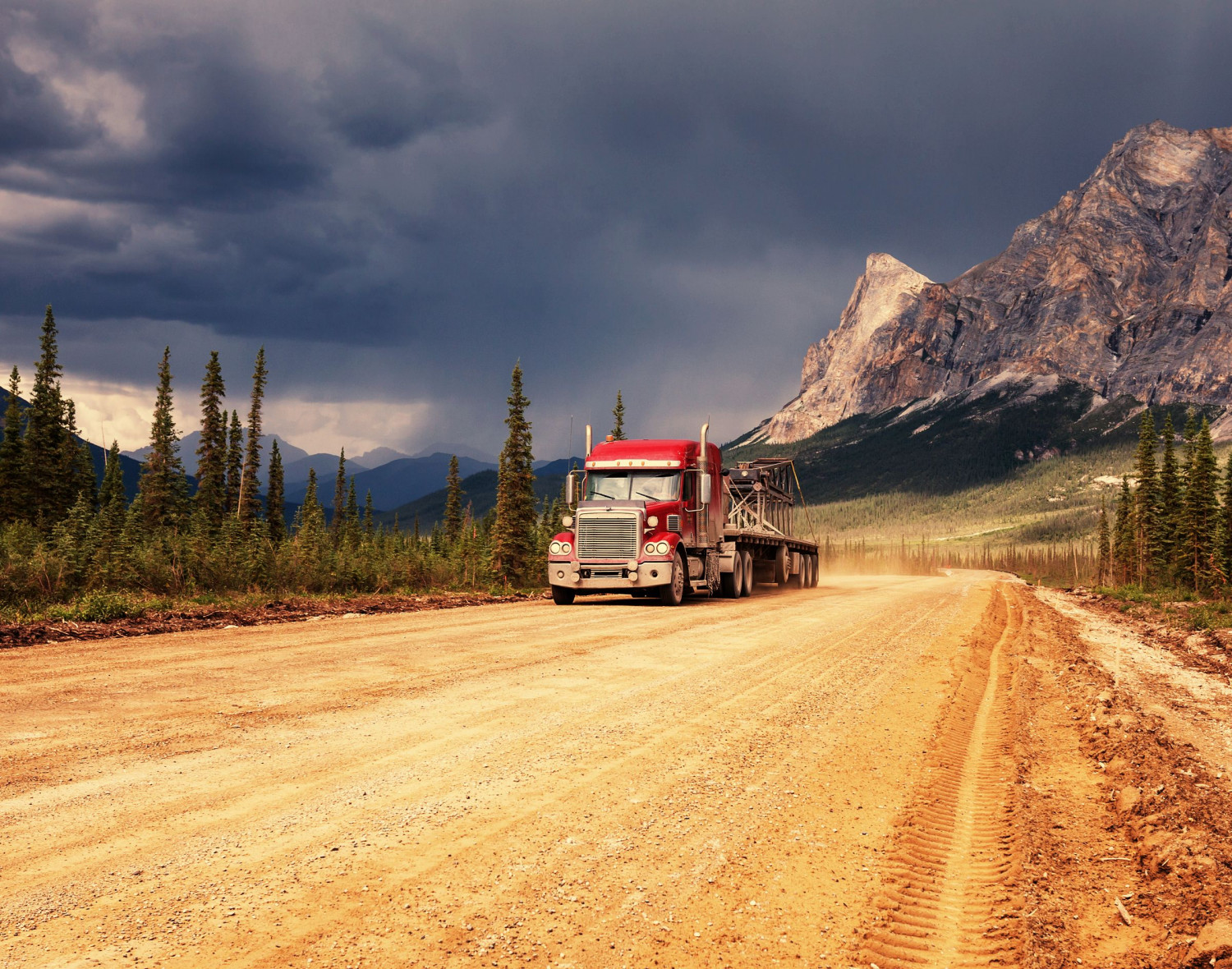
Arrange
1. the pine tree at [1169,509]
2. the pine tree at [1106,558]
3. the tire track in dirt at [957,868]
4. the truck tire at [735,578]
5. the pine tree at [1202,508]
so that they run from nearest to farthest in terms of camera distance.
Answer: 1. the tire track in dirt at [957,868]
2. the truck tire at [735,578]
3. the pine tree at [1202,508]
4. the pine tree at [1169,509]
5. the pine tree at [1106,558]

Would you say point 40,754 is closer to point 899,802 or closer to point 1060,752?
point 899,802

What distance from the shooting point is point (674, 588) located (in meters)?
21.2

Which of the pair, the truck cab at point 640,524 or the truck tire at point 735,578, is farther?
the truck tire at point 735,578

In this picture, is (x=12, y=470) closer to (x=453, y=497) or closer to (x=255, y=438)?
(x=255, y=438)

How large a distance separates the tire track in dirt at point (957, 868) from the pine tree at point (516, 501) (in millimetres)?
30139

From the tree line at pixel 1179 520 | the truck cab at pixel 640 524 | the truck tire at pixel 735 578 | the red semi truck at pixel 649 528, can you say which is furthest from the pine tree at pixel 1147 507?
the truck cab at pixel 640 524

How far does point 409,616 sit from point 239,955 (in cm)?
1353

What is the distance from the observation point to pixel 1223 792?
522 centimetres

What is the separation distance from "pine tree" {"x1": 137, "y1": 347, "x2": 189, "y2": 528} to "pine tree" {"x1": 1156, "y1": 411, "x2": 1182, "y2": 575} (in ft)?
259

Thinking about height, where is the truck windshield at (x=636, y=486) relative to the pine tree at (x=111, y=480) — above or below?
below

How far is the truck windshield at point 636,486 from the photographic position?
21969 mm

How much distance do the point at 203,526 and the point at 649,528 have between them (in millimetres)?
12553

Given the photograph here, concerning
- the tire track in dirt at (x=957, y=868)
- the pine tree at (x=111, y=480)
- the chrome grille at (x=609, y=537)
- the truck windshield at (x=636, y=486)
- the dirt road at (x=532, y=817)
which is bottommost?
the tire track in dirt at (x=957, y=868)

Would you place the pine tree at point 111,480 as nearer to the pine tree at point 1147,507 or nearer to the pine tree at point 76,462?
the pine tree at point 76,462
